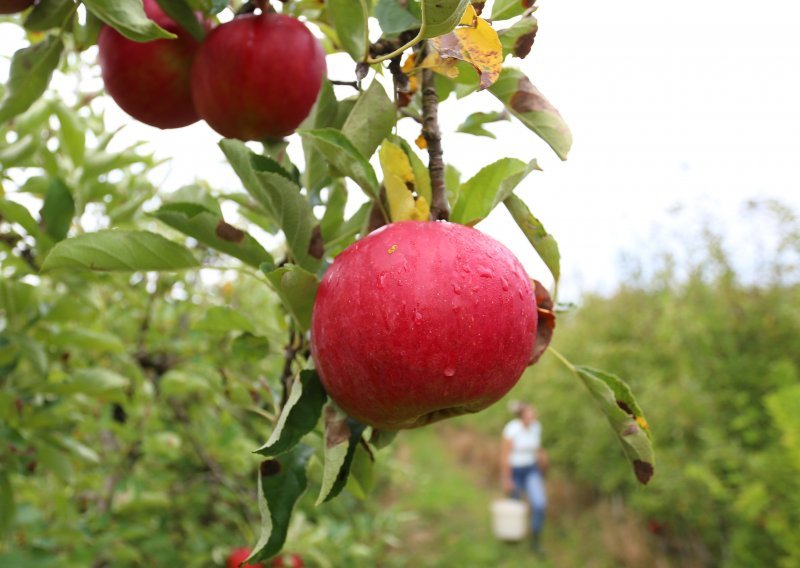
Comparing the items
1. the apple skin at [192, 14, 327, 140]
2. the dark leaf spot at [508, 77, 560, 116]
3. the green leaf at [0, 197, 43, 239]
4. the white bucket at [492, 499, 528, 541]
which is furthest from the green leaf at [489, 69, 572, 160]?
the white bucket at [492, 499, 528, 541]

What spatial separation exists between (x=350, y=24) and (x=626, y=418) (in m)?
0.55

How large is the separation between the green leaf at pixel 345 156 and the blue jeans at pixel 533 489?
5.93 metres

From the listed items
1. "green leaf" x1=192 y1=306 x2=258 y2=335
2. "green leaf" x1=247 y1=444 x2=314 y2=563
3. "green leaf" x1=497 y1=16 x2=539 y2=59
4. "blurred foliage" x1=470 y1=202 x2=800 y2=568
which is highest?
"green leaf" x1=497 y1=16 x2=539 y2=59

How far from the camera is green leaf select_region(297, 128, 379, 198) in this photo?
2.11ft

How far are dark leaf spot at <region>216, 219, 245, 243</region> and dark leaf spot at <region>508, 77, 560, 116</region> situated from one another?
349 mm

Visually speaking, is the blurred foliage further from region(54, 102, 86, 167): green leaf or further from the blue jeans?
region(54, 102, 86, 167): green leaf

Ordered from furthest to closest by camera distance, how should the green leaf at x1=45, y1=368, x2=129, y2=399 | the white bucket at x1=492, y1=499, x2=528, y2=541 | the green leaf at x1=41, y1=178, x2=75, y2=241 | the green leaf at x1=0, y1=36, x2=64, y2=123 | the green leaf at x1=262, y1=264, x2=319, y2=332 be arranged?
1. the white bucket at x1=492, y1=499, x2=528, y2=541
2. the green leaf at x1=45, y1=368, x2=129, y2=399
3. the green leaf at x1=41, y1=178, x2=75, y2=241
4. the green leaf at x1=0, y1=36, x2=64, y2=123
5. the green leaf at x1=262, y1=264, x2=319, y2=332

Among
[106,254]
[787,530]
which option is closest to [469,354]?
[106,254]

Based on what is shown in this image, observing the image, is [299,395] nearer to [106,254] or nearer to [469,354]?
[469,354]

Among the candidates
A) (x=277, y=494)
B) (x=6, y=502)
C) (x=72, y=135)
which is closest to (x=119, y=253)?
(x=277, y=494)

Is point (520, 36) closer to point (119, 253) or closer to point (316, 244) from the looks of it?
point (316, 244)

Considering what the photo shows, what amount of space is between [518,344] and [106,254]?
47cm

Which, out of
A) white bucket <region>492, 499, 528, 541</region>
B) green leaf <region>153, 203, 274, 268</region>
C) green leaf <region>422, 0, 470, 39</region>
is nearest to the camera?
green leaf <region>422, 0, 470, 39</region>

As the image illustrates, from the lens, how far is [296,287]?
70 cm
